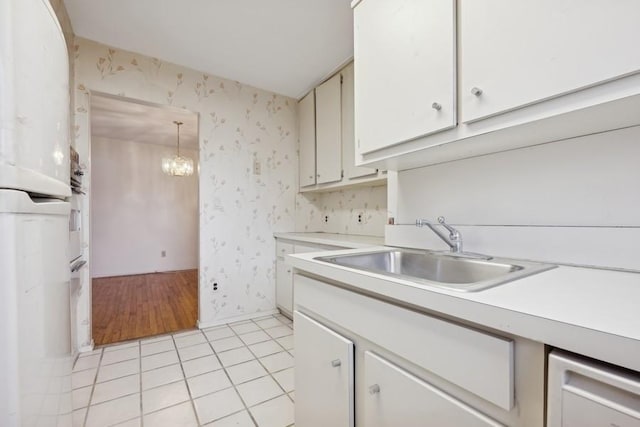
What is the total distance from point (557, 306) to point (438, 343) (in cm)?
24

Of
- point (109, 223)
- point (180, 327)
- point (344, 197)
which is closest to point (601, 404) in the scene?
point (344, 197)

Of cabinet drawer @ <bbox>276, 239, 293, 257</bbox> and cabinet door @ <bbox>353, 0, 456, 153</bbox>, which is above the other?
cabinet door @ <bbox>353, 0, 456, 153</bbox>

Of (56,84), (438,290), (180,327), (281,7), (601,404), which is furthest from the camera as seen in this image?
(180,327)

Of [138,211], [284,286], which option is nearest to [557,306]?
[284,286]

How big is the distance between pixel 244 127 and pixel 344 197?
1269mm

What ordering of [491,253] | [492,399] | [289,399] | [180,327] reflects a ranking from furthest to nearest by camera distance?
[180,327] < [289,399] < [491,253] < [492,399]

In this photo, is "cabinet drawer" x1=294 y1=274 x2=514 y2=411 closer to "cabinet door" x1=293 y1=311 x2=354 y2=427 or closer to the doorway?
"cabinet door" x1=293 y1=311 x2=354 y2=427

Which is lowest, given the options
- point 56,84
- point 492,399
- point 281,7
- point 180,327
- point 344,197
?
point 180,327

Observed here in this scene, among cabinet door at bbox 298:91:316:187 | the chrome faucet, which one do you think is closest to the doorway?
cabinet door at bbox 298:91:316:187

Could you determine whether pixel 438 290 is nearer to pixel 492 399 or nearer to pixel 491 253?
pixel 492 399

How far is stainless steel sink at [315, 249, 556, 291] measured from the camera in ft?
3.09

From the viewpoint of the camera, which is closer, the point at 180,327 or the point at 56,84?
the point at 56,84

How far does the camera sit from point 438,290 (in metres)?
0.63

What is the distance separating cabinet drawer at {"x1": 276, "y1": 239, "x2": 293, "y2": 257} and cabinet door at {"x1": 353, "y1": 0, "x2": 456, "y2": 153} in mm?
1578
